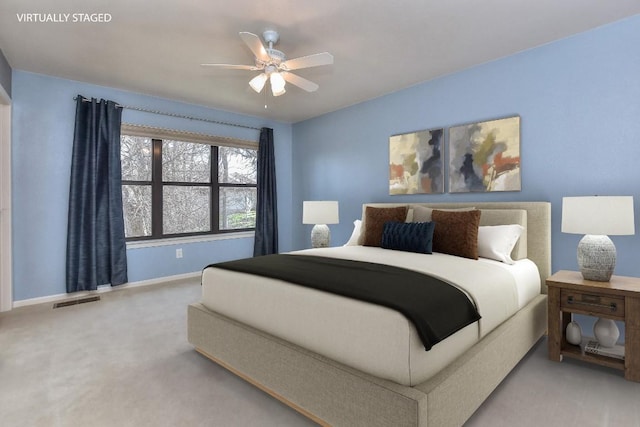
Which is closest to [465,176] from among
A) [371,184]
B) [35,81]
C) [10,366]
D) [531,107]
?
[531,107]

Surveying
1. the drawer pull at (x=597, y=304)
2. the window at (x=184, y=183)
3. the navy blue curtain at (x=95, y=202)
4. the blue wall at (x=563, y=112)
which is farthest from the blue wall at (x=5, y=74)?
the drawer pull at (x=597, y=304)

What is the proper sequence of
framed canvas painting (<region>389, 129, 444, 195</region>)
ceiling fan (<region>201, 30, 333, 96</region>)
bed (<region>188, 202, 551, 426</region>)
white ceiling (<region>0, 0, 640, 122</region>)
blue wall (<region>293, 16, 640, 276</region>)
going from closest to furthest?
bed (<region>188, 202, 551, 426</region>)
white ceiling (<region>0, 0, 640, 122</region>)
ceiling fan (<region>201, 30, 333, 96</region>)
blue wall (<region>293, 16, 640, 276</region>)
framed canvas painting (<region>389, 129, 444, 195</region>)

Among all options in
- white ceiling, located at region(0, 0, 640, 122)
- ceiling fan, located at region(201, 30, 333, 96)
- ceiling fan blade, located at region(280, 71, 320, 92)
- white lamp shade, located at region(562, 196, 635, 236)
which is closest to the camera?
white lamp shade, located at region(562, 196, 635, 236)

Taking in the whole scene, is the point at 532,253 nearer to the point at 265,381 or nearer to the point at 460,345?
the point at 460,345

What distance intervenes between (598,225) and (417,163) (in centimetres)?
195

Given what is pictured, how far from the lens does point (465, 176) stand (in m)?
3.48

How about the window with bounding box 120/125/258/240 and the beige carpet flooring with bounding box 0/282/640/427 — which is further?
the window with bounding box 120/125/258/240

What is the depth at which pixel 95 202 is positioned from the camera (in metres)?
3.83

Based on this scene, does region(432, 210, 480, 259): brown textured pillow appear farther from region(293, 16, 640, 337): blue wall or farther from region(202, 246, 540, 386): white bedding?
region(293, 16, 640, 337): blue wall

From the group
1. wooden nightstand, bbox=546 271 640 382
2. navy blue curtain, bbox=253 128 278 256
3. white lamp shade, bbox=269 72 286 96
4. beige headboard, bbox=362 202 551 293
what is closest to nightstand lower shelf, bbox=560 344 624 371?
wooden nightstand, bbox=546 271 640 382

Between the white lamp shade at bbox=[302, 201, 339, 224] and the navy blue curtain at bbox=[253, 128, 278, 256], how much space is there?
118 centimetres

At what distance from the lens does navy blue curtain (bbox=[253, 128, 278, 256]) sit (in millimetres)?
5301

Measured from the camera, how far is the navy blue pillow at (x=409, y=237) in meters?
2.89

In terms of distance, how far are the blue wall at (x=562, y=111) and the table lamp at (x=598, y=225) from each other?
1.67 ft
